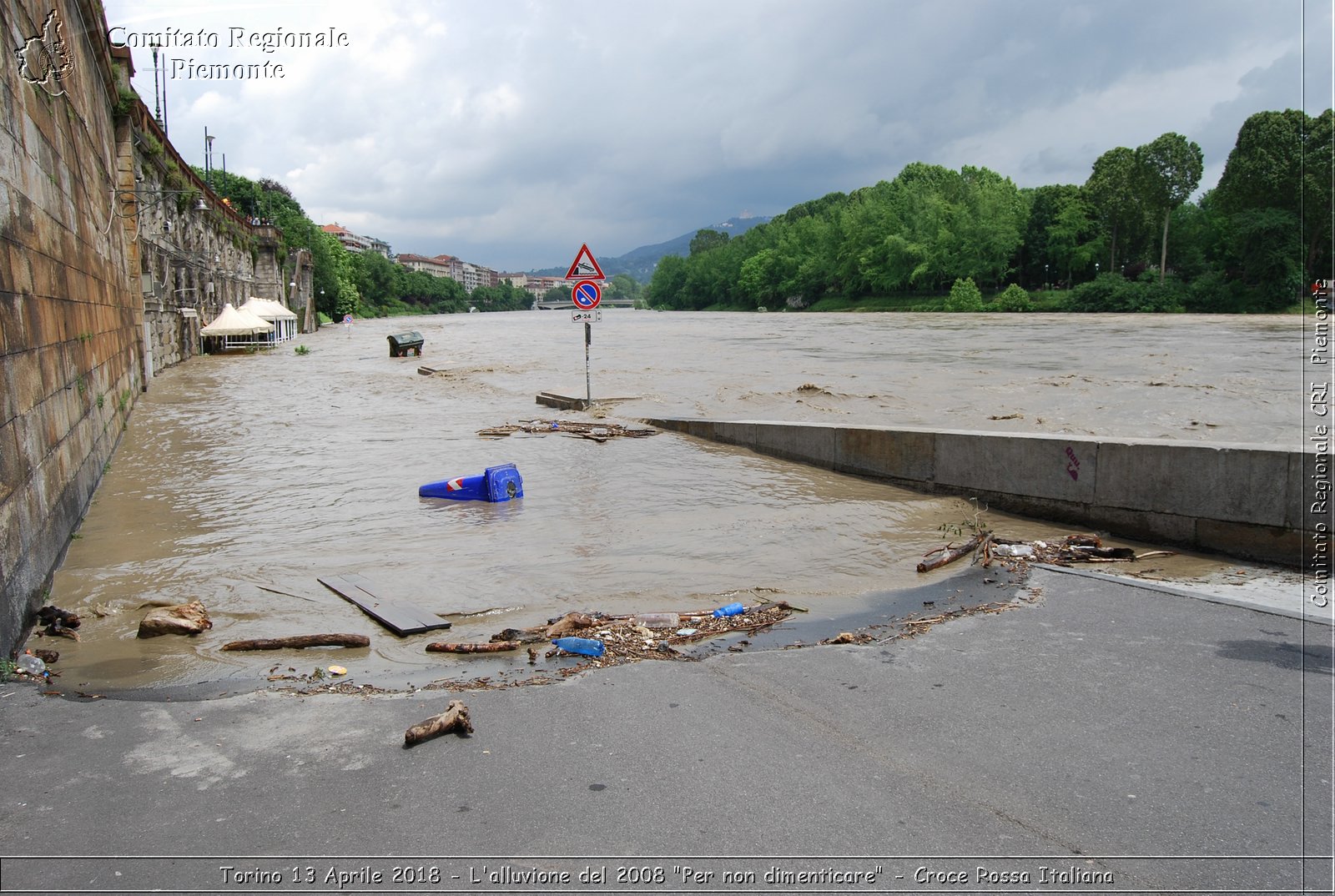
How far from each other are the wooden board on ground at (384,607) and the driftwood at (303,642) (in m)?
0.33

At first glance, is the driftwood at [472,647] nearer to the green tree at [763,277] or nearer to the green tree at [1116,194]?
the green tree at [1116,194]

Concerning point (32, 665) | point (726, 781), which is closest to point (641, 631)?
point (726, 781)

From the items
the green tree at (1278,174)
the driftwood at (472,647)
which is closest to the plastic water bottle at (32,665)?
the driftwood at (472,647)

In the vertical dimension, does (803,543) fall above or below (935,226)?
below

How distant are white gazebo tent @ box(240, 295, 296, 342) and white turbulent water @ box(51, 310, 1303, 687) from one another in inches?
925

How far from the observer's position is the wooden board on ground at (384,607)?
6.53 metres

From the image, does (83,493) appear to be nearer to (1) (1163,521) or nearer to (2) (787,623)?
(2) (787,623)

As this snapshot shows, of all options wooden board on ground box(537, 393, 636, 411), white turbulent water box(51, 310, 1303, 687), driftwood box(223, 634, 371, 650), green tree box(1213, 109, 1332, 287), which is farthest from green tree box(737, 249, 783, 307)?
driftwood box(223, 634, 371, 650)

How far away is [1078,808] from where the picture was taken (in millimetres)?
3594

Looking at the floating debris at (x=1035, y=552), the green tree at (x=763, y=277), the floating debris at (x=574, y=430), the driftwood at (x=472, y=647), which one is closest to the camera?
the driftwood at (x=472, y=647)

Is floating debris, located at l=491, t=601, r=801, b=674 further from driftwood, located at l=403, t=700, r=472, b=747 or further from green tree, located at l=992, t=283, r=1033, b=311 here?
green tree, located at l=992, t=283, r=1033, b=311

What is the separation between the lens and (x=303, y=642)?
6180 millimetres

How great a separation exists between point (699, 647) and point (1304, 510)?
5.56 meters

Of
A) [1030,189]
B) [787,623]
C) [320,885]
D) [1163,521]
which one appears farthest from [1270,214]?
[320,885]
